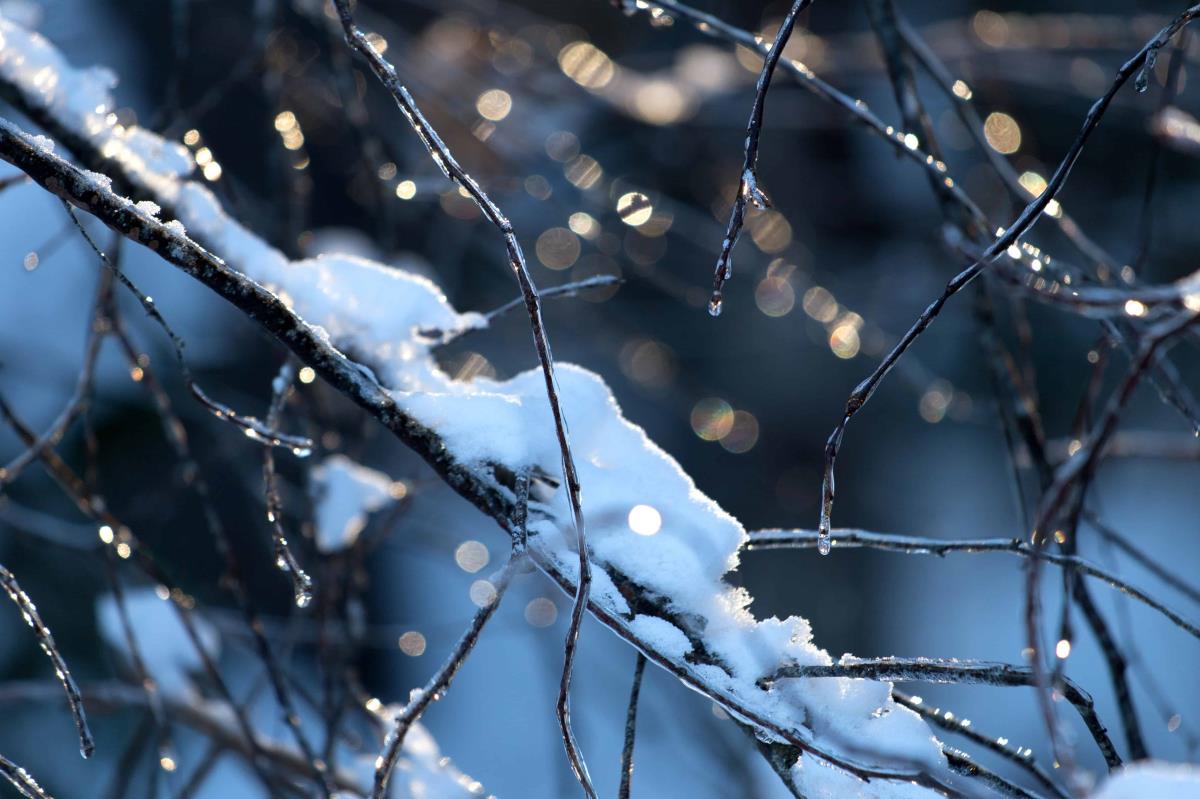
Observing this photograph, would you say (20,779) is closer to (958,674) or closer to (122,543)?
(122,543)

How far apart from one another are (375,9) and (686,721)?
1989mm

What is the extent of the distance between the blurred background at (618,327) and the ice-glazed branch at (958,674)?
49 cm

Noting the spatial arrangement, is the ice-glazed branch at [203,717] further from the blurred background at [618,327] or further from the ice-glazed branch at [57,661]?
the ice-glazed branch at [57,661]

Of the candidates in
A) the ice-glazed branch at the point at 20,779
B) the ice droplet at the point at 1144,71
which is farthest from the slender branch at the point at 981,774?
the ice-glazed branch at the point at 20,779

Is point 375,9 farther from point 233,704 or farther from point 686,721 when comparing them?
point 233,704

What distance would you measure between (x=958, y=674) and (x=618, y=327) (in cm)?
191

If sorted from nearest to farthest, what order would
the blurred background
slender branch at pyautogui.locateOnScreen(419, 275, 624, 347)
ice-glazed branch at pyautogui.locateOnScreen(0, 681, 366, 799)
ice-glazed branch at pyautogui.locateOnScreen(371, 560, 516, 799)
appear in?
ice-glazed branch at pyautogui.locateOnScreen(371, 560, 516, 799) < slender branch at pyautogui.locateOnScreen(419, 275, 624, 347) < ice-glazed branch at pyautogui.locateOnScreen(0, 681, 366, 799) < the blurred background

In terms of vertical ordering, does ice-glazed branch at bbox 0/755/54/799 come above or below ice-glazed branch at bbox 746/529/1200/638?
below

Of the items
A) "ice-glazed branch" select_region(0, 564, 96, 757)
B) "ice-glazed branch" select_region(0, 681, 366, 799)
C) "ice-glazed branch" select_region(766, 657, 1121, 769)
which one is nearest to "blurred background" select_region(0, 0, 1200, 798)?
"ice-glazed branch" select_region(0, 681, 366, 799)

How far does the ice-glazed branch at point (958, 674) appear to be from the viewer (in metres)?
0.50

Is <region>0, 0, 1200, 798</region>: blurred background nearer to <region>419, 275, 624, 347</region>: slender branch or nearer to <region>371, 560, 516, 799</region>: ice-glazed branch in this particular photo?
<region>419, 275, 624, 347</region>: slender branch

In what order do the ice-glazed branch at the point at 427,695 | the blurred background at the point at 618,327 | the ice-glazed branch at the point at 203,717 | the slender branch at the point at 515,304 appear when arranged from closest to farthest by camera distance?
the ice-glazed branch at the point at 427,695 < the slender branch at the point at 515,304 < the ice-glazed branch at the point at 203,717 < the blurred background at the point at 618,327

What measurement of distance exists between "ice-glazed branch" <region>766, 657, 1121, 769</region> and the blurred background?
19.3 inches

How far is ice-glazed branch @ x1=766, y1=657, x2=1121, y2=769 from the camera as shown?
1.63 ft
